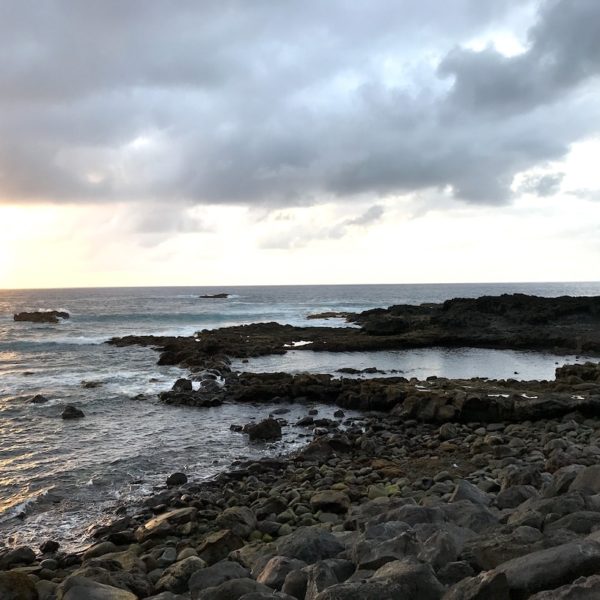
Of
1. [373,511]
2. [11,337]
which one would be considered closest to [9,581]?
[373,511]

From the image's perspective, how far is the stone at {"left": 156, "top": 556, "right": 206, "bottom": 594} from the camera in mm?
5738

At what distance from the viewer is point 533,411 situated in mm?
14570

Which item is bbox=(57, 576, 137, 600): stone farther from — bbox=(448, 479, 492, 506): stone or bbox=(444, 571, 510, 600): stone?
bbox=(448, 479, 492, 506): stone

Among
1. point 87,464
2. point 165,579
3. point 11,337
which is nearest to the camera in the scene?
point 165,579

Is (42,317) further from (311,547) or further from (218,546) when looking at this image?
(311,547)

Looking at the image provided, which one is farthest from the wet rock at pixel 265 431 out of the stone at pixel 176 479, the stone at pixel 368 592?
the stone at pixel 368 592

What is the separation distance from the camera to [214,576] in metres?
5.47

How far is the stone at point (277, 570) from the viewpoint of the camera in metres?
4.91

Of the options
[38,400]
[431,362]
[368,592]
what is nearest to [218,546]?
[368,592]

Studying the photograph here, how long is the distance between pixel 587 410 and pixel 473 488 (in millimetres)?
8666

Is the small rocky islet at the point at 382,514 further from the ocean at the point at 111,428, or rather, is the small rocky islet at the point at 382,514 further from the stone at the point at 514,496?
the ocean at the point at 111,428

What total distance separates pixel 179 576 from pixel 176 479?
5087 millimetres

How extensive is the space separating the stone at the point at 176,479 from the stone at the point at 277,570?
233 inches

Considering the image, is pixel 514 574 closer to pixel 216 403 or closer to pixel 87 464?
pixel 87 464
